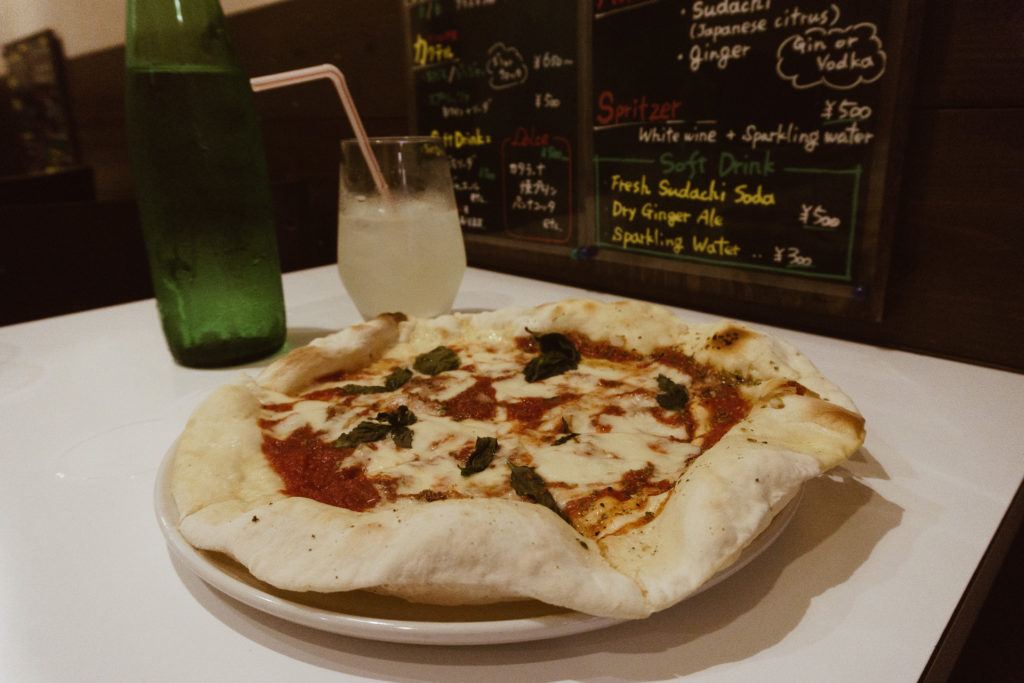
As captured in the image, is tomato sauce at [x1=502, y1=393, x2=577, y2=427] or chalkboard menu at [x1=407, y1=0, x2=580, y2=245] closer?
tomato sauce at [x1=502, y1=393, x2=577, y2=427]

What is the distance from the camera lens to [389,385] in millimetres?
1250

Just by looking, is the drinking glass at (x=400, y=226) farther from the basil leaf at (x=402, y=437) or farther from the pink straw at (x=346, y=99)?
the basil leaf at (x=402, y=437)

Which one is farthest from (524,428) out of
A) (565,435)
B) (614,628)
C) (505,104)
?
(505,104)

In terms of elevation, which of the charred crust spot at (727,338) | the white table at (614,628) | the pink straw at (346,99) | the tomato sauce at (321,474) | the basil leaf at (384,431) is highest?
the pink straw at (346,99)

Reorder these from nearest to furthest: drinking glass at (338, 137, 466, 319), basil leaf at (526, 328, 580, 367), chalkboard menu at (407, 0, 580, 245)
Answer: basil leaf at (526, 328, 580, 367) → drinking glass at (338, 137, 466, 319) → chalkboard menu at (407, 0, 580, 245)

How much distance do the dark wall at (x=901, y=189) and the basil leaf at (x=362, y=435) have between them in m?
1.13

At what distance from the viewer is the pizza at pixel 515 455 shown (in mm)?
686

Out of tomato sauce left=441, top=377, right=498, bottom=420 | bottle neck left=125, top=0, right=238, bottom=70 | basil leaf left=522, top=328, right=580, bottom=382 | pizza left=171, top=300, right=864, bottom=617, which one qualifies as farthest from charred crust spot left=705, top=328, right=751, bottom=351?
bottle neck left=125, top=0, right=238, bottom=70

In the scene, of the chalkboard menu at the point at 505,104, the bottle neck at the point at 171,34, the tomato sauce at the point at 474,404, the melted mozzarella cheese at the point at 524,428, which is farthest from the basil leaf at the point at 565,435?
the chalkboard menu at the point at 505,104

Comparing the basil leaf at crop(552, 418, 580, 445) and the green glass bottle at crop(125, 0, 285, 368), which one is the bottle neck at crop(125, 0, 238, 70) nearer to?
the green glass bottle at crop(125, 0, 285, 368)

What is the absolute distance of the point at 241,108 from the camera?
1.45 meters

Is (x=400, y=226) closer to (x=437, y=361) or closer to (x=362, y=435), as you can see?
(x=437, y=361)

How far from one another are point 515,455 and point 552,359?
34cm

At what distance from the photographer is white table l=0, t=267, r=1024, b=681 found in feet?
2.30
